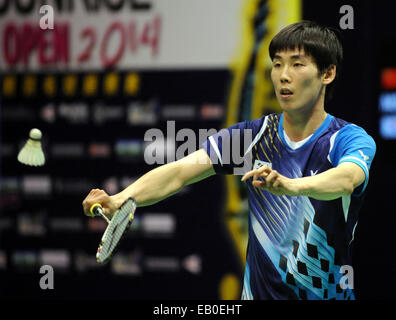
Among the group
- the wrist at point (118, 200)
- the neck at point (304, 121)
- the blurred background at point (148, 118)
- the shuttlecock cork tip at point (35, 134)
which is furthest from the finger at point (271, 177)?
the blurred background at point (148, 118)

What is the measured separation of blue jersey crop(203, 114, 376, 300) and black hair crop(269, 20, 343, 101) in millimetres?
262

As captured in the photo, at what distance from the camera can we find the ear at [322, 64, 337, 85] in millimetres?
2789

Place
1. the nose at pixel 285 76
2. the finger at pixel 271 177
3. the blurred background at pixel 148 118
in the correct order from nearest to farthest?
1. the finger at pixel 271 177
2. the nose at pixel 285 76
3. the blurred background at pixel 148 118

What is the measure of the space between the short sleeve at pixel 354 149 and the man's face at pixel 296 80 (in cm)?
21

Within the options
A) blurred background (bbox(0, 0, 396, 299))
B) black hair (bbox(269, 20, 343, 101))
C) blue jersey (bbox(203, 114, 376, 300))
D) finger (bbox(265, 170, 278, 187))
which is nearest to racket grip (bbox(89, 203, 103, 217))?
blue jersey (bbox(203, 114, 376, 300))

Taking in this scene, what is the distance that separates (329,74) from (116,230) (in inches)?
46.2

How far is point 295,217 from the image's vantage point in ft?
9.12

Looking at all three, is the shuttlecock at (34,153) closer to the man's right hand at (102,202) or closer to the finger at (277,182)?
the man's right hand at (102,202)

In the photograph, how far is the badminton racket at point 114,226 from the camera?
2.48m

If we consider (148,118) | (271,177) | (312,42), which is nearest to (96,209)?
(271,177)

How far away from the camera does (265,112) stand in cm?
505

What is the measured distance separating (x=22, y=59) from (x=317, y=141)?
3.81 meters

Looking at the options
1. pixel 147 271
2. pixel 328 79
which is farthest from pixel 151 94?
pixel 328 79

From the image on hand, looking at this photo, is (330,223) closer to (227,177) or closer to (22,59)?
(227,177)
